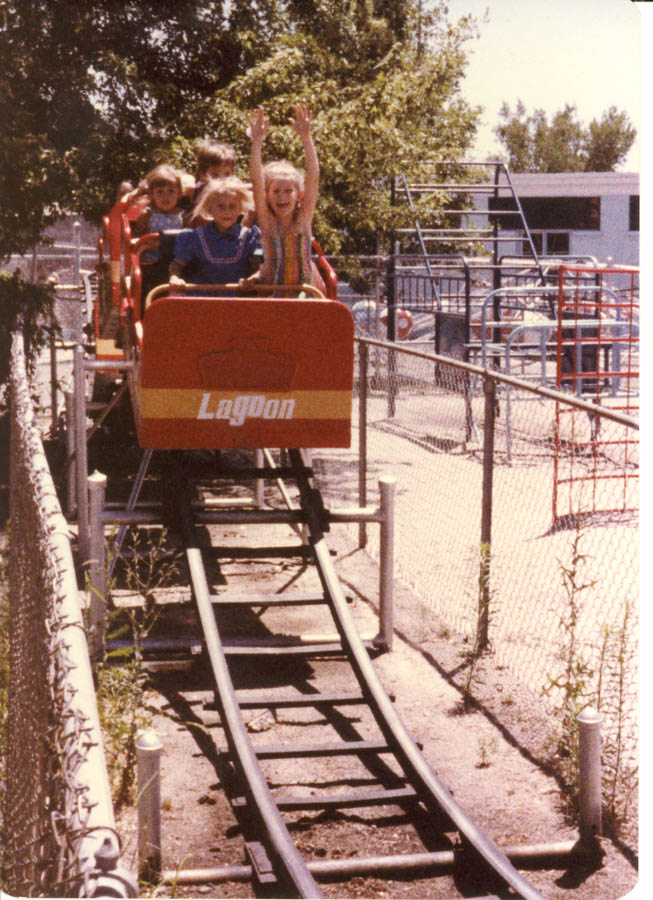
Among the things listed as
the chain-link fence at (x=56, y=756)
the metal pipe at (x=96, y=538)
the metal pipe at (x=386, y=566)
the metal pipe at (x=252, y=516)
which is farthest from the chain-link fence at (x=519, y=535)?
the chain-link fence at (x=56, y=756)

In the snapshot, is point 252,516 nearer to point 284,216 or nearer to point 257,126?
point 284,216

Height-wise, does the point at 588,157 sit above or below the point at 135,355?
above

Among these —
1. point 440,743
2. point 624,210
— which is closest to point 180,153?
point 440,743

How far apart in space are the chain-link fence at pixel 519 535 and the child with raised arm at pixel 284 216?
0.93 m

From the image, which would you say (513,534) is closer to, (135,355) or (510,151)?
(135,355)

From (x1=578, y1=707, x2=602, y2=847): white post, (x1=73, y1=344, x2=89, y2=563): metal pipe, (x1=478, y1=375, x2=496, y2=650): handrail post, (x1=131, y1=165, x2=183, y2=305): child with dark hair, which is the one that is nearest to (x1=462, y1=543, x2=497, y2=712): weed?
(x1=478, y1=375, x2=496, y2=650): handrail post

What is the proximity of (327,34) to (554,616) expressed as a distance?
30.1ft

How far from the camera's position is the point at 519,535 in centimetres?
862

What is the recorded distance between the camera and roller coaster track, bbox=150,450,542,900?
3.65m

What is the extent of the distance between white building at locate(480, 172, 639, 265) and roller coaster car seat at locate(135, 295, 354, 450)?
29235mm

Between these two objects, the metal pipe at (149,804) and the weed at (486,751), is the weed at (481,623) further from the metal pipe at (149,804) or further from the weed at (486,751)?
the metal pipe at (149,804)

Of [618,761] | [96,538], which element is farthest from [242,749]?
[96,538]

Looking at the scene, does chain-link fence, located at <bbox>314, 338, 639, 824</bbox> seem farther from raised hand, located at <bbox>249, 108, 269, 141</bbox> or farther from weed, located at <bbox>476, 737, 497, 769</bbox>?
raised hand, located at <bbox>249, 108, 269, 141</bbox>

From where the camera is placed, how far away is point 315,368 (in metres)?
5.82
